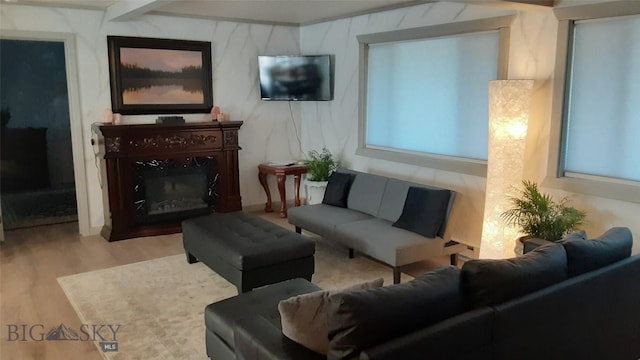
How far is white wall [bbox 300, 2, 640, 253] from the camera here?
400 cm

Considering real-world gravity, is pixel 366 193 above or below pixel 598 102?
below

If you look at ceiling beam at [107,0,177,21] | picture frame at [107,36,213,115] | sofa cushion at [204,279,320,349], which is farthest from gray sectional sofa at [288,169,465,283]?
ceiling beam at [107,0,177,21]

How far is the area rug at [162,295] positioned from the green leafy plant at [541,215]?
3.60ft

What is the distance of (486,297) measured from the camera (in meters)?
2.22

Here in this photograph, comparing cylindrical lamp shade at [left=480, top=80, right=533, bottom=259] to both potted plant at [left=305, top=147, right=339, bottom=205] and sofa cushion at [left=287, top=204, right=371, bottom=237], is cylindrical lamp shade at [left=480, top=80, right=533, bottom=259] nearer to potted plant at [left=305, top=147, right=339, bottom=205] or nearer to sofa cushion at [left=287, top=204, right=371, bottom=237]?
sofa cushion at [left=287, top=204, right=371, bottom=237]

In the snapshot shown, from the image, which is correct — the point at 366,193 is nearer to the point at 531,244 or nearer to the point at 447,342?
the point at 531,244

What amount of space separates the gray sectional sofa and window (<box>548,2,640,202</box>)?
3.31 feet

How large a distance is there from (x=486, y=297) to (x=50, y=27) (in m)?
5.09

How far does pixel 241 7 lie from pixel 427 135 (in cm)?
242

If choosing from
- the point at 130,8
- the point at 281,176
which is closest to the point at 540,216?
the point at 281,176

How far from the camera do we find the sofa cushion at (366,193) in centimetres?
511

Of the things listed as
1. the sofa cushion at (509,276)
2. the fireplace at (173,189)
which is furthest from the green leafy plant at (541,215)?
the fireplace at (173,189)

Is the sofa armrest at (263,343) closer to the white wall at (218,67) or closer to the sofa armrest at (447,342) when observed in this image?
the sofa armrest at (447,342)

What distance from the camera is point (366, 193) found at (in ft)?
17.2
